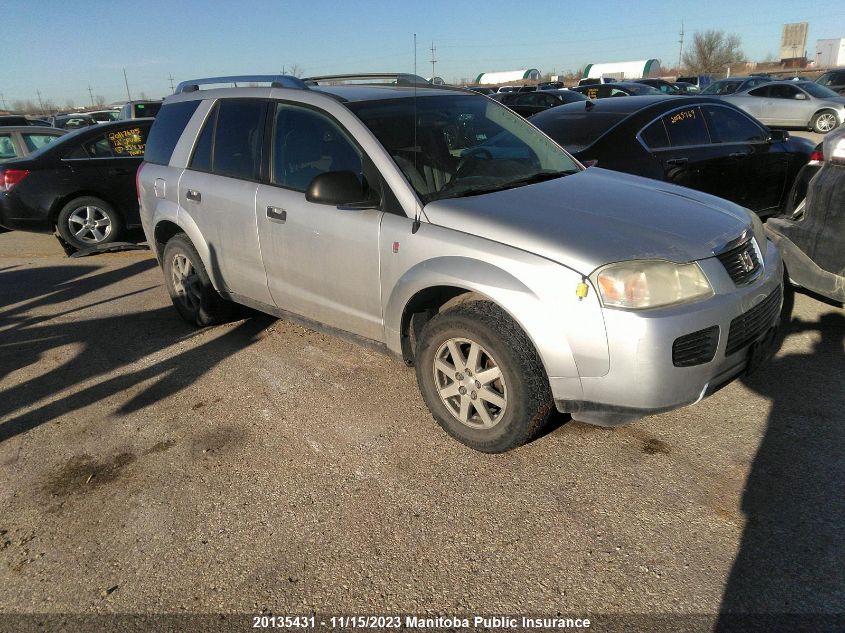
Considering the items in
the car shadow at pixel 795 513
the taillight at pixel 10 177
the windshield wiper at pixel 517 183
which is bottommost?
the car shadow at pixel 795 513

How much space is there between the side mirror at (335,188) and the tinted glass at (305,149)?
0.23 m

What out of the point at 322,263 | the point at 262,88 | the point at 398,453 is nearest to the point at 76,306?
the point at 262,88

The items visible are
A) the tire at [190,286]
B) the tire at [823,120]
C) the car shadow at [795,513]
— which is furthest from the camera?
the tire at [823,120]

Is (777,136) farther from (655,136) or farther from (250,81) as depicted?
(250,81)

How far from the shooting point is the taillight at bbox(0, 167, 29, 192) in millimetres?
7996

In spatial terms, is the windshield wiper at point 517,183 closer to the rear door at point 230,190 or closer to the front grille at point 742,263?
the front grille at point 742,263

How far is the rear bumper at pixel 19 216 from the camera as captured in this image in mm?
7996

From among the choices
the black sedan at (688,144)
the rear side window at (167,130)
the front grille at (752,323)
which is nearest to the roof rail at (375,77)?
the rear side window at (167,130)

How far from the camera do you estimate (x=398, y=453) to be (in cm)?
336

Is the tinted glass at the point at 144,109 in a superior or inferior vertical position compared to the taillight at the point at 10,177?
superior

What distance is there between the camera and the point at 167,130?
203 inches

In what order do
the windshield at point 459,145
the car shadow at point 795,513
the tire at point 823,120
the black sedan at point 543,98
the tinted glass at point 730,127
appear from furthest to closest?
the black sedan at point 543,98 < the tire at point 823,120 < the tinted glass at point 730,127 < the windshield at point 459,145 < the car shadow at point 795,513

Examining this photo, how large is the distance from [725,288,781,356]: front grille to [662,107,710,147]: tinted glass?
330cm

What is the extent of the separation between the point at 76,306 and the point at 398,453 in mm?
4273
